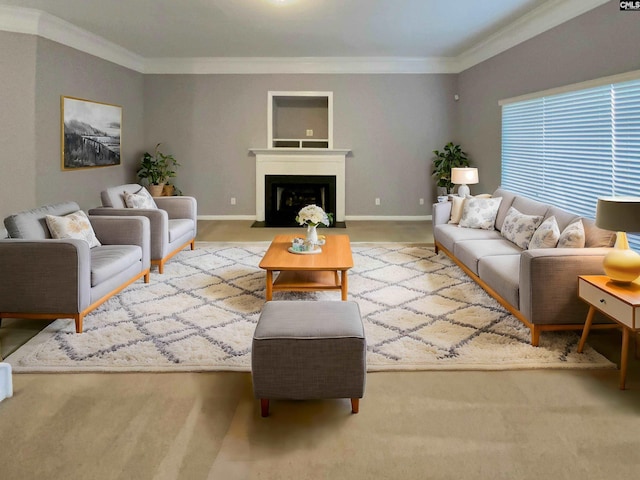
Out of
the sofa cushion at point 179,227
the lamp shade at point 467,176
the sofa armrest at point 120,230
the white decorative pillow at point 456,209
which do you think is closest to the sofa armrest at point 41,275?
the sofa armrest at point 120,230

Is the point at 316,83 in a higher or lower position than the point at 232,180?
higher

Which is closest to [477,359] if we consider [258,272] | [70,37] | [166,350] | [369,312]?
[369,312]

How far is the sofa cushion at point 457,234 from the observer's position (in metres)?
5.19

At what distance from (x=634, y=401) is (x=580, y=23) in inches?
141

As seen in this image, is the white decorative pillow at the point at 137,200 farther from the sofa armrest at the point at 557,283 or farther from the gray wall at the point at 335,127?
the sofa armrest at the point at 557,283

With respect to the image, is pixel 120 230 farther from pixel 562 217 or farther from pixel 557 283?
pixel 562 217

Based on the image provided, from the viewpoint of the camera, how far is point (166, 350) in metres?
3.27

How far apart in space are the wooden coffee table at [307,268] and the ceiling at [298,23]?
8.45ft

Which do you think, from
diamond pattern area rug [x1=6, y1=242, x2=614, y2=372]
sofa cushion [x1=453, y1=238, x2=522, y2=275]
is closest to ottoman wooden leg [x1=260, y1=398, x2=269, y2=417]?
diamond pattern area rug [x1=6, y1=242, x2=614, y2=372]

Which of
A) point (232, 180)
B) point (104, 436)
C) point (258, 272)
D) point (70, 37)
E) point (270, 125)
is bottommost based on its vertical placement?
point (104, 436)

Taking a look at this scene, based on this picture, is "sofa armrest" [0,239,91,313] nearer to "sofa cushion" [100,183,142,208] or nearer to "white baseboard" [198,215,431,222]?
"sofa cushion" [100,183,142,208]

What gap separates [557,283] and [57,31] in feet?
19.4

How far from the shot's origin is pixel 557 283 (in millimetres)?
3256

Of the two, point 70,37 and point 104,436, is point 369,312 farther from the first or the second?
point 70,37
